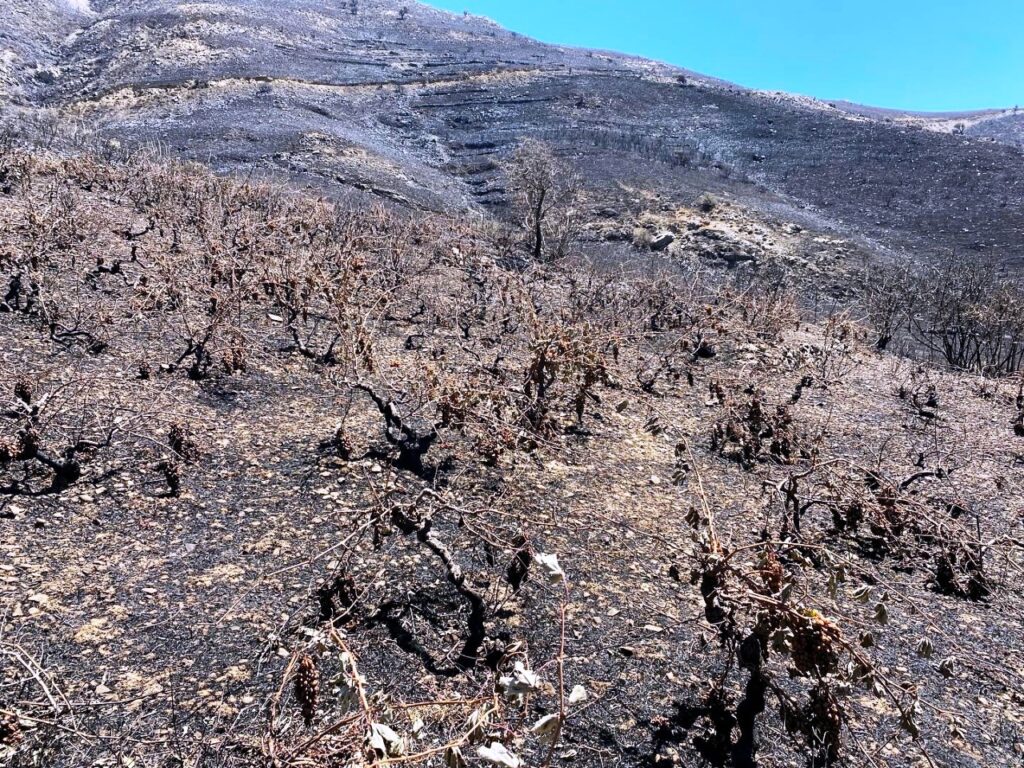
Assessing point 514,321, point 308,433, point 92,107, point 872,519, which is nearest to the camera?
point 872,519

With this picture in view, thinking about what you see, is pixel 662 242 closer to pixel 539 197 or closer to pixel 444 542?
pixel 539 197

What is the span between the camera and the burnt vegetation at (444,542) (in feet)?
7.24

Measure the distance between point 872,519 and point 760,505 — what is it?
2.64 ft

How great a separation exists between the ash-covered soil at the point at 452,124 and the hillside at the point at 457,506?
12301mm

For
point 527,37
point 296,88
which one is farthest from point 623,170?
point 527,37

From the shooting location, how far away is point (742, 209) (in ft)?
82.1

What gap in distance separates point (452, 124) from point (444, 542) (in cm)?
3859

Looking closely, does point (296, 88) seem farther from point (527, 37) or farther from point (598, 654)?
point (527, 37)

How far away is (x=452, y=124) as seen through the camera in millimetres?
38062

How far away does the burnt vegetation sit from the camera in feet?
7.24

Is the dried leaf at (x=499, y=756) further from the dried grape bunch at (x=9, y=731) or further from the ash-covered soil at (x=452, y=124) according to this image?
the ash-covered soil at (x=452, y=124)

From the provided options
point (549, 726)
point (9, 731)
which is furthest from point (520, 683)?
point (9, 731)

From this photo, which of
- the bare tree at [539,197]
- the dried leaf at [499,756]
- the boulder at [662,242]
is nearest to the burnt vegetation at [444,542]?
the dried leaf at [499,756]

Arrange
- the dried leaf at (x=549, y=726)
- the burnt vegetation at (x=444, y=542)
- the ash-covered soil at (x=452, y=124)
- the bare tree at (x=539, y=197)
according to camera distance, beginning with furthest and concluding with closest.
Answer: the ash-covered soil at (x=452, y=124) → the bare tree at (x=539, y=197) → the burnt vegetation at (x=444, y=542) → the dried leaf at (x=549, y=726)
